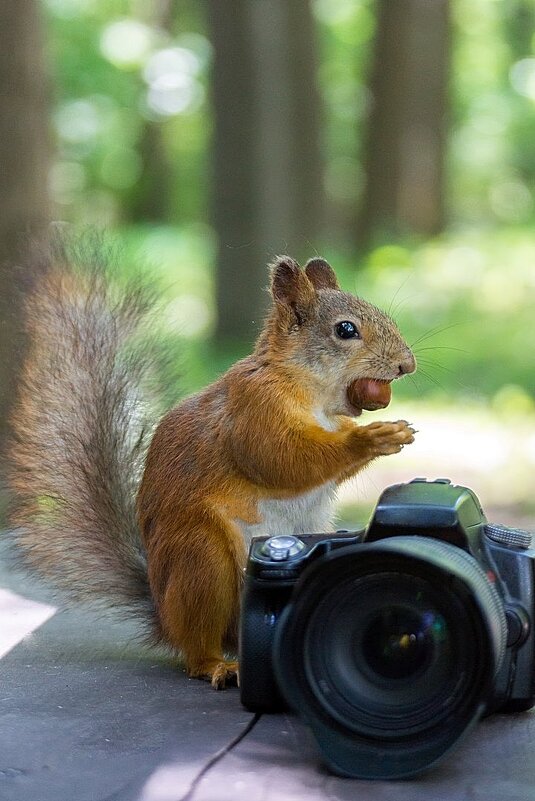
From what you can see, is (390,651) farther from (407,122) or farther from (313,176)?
(407,122)

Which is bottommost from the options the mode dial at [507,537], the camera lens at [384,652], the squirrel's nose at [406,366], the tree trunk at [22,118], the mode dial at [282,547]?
the camera lens at [384,652]

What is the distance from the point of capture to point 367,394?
A: 2.49 m

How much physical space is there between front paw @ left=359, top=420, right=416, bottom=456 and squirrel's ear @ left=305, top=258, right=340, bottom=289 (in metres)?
0.52

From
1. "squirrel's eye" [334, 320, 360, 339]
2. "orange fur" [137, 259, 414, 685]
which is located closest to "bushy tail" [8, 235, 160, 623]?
"orange fur" [137, 259, 414, 685]

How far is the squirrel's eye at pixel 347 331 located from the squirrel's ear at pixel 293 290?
0.27 feet

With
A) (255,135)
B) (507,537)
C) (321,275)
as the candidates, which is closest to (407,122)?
(255,135)

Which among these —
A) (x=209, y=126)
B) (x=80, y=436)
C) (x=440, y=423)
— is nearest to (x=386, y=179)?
(x=209, y=126)

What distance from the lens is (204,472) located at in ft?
7.88

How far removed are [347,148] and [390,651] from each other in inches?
672

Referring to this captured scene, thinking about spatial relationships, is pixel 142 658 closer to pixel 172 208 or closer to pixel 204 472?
pixel 204 472

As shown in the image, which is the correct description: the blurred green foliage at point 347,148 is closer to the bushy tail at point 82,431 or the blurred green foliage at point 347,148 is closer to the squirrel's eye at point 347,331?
the bushy tail at point 82,431

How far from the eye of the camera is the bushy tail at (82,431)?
2609 millimetres

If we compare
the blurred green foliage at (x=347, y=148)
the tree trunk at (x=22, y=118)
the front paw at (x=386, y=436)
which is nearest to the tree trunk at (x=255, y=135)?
the blurred green foliage at (x=347, y=148)

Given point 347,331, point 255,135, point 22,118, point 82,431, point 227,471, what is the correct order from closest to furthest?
point 227,471, point 347,331, point 82,431, point 22,118, point 255,135
